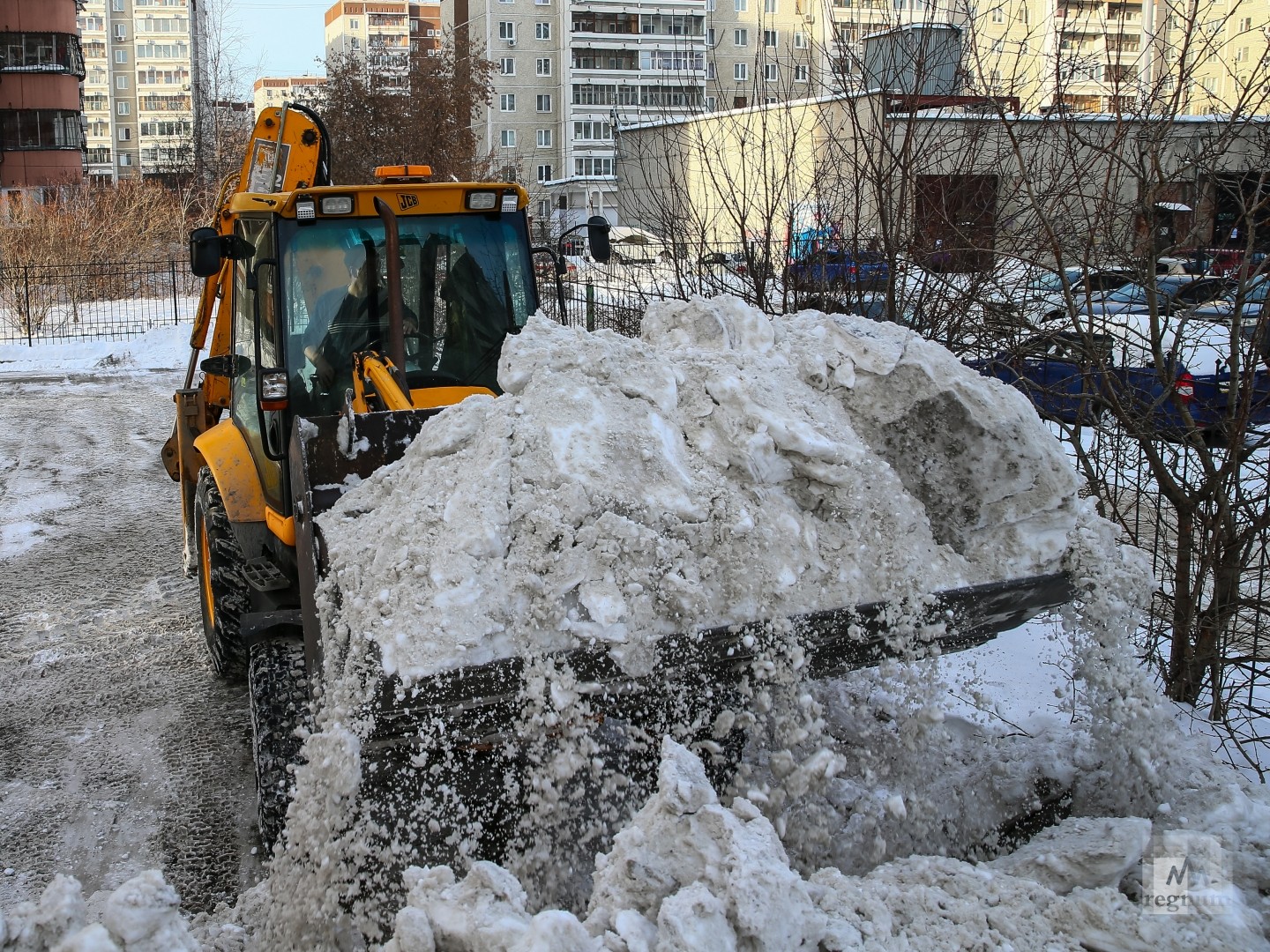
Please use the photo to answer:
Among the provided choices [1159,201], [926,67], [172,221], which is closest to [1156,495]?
[1159,201]

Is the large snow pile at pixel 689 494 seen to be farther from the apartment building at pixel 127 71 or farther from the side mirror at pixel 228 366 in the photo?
the apartment building at pixel 127 71

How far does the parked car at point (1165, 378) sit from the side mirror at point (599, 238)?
2.08m

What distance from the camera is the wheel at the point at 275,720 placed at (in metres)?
3.63

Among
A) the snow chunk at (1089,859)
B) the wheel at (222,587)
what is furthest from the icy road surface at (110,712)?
the snow chunk at (1089,859)

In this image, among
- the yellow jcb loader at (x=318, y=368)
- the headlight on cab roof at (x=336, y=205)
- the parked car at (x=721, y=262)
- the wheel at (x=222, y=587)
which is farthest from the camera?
the parked car at (x=721, y=262)

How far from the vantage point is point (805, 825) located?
10.7ft

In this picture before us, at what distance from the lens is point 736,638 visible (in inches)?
120

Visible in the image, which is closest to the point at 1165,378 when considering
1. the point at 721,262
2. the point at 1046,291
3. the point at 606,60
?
the point at 1046,291

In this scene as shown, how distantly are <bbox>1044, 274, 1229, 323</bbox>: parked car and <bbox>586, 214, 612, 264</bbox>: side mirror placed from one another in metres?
2.13

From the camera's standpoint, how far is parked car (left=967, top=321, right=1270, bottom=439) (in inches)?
163

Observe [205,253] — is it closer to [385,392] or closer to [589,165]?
[385,392]

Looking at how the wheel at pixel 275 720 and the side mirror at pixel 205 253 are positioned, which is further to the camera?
the side mirror at pixel 205 253

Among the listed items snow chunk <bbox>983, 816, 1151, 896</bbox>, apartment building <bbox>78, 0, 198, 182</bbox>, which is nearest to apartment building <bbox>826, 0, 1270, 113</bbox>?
snow chunk <bbox>983, 816, 1151, 896</bbox>

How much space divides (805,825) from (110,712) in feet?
10.9
